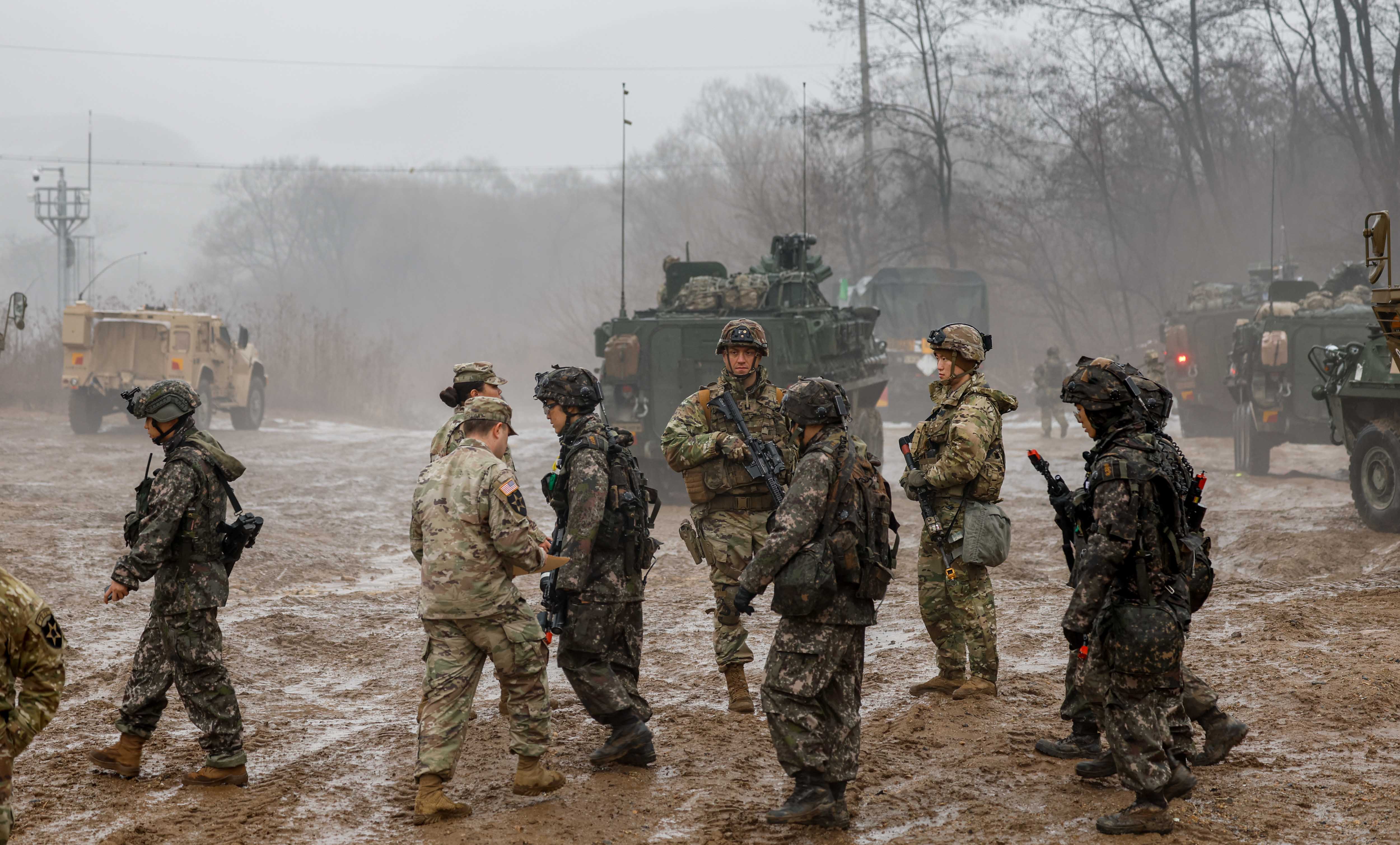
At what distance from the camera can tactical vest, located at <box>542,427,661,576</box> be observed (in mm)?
5254

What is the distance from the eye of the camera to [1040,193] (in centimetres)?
4762

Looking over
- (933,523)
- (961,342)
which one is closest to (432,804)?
(933,523)

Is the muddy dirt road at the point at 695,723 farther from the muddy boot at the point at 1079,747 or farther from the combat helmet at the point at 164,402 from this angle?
the combat helmet at the point at 164,402

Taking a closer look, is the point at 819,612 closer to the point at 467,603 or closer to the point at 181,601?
the point at 467,603

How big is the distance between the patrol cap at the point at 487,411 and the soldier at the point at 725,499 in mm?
1384

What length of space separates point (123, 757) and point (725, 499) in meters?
2.85

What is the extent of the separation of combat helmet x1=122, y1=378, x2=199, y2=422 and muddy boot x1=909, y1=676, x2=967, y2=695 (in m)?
3.60

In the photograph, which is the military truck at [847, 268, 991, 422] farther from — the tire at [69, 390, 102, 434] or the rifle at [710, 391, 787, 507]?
the rifle at [710, 391, 787, 507]

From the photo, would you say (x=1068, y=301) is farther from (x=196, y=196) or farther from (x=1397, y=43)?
(x=196, y=196)

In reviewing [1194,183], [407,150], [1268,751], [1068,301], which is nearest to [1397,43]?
[1194,183]

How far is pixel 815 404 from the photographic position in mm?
4633

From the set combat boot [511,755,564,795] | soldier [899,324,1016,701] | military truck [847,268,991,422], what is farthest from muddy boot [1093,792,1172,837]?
military truck [847,268,991,422]

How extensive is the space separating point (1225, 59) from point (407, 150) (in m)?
169

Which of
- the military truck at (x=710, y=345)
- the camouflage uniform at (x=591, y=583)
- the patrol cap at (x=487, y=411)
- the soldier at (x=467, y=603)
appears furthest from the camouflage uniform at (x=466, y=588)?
the military truck at (x=710, y=345)
